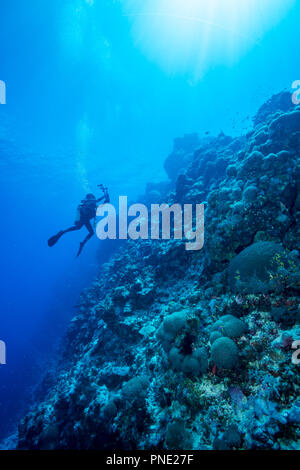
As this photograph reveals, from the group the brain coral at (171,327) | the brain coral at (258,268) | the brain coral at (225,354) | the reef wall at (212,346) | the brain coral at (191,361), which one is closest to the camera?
the reef wall at (212,346)

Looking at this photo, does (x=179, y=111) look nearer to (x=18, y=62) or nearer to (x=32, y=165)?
(x=18, y=62)

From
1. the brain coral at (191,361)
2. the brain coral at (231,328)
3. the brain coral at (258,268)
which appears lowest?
the brain coral at (191,361)

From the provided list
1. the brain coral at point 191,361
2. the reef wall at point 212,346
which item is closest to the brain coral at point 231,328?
the reef wall at point 212,346

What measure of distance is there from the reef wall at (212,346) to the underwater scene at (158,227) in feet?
0.11

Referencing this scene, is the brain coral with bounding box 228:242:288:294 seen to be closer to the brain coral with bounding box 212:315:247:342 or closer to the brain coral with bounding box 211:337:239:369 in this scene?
the brain coral with bounding box 212:315:247:342

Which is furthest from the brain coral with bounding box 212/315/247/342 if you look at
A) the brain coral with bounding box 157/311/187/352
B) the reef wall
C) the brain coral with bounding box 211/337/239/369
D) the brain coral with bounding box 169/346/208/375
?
the brain coral with bounding box 157/311/187/352

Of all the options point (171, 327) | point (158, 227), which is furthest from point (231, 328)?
point (158, 227)

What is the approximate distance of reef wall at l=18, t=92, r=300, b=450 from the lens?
3332 mm

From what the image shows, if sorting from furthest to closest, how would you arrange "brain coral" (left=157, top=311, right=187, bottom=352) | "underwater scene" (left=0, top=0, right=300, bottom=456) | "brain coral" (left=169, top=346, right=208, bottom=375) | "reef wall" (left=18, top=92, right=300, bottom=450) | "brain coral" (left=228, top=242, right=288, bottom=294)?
"brain coral" (left=157, top=311, right=187, bottom=352)
"brain coral" (left=228, top=242, right=288, bottom=294)
"brain coral" (left=169, top=346, right=208, bottom=375)
"underwater scene" (left=0, top=0, right=300, bottom=456)
"reef wall" (left=18, top=92, right=300, bottom=450)

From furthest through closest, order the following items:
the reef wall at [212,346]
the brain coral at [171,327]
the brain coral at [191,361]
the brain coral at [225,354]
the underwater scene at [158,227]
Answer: the brain coral at [171,327] < the brain coral at [191,361] < the underwater scene at [158,227] < the brain coral at [225,354] < the reef wall at [212,346]

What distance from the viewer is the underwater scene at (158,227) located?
3.92 meters

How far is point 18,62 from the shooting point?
63.1 feet

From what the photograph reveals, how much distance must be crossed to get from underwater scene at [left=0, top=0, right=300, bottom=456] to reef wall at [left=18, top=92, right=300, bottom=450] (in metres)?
0.03

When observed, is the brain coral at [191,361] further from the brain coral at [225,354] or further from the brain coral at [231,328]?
the brain coral at [231,328]
